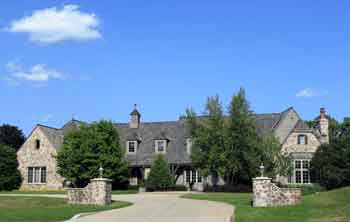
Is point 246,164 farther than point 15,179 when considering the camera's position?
No

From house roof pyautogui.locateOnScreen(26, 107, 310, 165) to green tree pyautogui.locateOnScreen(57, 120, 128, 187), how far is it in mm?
4100

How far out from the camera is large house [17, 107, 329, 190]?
2053 inches

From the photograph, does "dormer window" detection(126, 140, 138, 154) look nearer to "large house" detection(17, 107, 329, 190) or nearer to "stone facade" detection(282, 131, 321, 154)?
"large house" detection(17, 107, 329, 190)

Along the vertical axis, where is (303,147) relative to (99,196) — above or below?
above

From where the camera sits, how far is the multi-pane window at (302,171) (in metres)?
50.8

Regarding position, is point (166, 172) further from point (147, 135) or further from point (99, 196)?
point (99, 196)

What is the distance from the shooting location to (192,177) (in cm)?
5319

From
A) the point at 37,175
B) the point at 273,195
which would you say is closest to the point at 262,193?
the point at 273,195

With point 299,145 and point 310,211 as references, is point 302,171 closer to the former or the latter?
point 299,145

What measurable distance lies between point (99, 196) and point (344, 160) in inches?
896

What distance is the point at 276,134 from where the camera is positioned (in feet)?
176

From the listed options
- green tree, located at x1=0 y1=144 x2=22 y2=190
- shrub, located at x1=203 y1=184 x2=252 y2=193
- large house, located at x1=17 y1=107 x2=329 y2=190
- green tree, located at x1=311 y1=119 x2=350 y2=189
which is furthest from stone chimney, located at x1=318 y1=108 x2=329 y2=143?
green tree, located at x1=0 y1=144 x2=22 y2=190

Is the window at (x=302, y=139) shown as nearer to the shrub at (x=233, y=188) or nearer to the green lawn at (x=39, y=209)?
the shrub at (x=233, y=188)

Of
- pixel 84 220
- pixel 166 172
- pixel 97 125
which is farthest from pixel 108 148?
pixel 84 220
